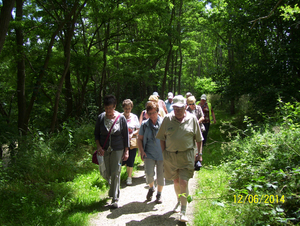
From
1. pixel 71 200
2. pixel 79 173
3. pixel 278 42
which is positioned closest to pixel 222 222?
pixel 71 200

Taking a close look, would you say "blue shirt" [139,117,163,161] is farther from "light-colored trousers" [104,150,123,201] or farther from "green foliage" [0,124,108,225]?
"green foliage" [0,124,108,225]

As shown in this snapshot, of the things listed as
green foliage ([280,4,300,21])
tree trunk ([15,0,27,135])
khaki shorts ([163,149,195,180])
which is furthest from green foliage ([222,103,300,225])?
tree trunk ([15,0,27,135])

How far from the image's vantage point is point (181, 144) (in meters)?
4.04

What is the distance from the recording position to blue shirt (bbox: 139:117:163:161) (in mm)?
4969

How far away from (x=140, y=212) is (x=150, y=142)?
4.33ft

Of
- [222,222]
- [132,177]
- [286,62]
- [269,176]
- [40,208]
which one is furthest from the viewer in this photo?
[286,62]

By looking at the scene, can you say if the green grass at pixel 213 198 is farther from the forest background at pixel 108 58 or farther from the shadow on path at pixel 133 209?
the forest background at pixel 108 58

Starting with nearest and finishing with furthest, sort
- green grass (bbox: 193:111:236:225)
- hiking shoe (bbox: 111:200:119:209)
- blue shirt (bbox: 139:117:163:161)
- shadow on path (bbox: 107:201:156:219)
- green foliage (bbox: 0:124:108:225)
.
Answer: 1. green grass (bbox: 193:111:236:225)
2. green foliage (bbox: 0:124:108:225)
3. shadow on path (bbox: 107:201:156:219)
4. hiking shoe (bbox: 111:200:119:209)
5. blue shirt (bbox: 139:117:163:161)

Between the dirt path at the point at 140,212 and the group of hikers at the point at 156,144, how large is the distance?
164 millimetres

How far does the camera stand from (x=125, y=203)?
201 inches

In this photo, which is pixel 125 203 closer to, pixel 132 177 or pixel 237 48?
pixel 132 177

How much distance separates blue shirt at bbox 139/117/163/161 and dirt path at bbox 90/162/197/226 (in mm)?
Result: 926

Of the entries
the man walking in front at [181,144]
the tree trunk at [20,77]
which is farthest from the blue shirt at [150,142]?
the tree trunk at [20,77]

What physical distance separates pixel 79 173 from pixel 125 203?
7.29 ft
